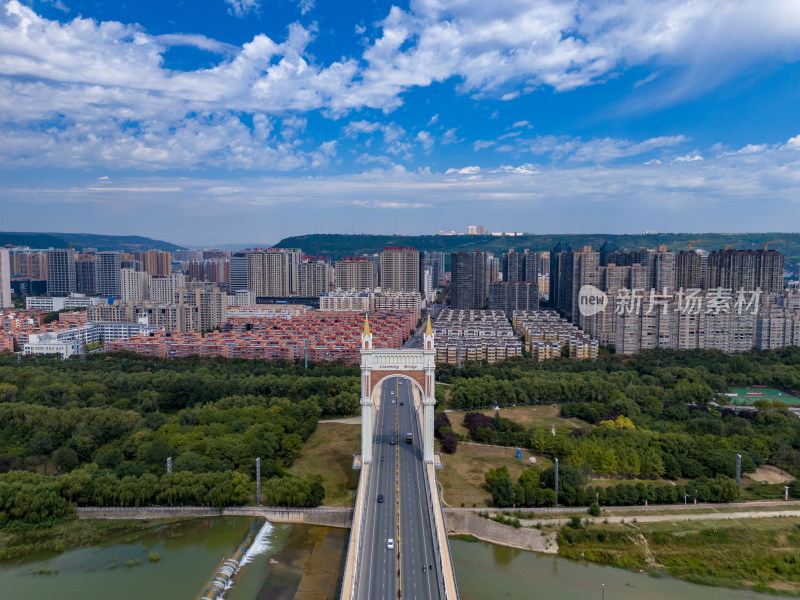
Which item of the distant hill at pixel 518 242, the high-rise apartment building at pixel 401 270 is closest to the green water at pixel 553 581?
the high-rise apartment building at pixel 401 270

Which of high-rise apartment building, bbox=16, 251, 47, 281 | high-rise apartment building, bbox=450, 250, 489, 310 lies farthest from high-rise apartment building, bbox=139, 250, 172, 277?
high-rise apartment building, bbox=450, 250, 489, 310

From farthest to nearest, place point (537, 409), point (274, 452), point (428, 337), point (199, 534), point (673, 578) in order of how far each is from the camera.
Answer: point (537, 409) → point (274, 452) → point (428, 337) → point (199, 534) → point (673, 578)

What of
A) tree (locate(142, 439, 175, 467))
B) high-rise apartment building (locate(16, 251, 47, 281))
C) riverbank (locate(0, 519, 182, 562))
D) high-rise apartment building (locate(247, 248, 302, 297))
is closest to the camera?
riverbank (locate(0, 519, 182, 562))

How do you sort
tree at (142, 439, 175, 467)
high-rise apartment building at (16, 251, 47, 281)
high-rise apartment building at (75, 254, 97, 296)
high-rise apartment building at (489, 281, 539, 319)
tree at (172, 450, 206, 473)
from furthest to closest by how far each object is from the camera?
high-rise apartment building at (16, 251, 47, 281) → high-rise apartment building at (75, 254, 97, 296) → high-rise apartment building at (489, 281, 539, 319) → tree at (142, 439, 175, 467) → tree at (172, 450, 206, 473)

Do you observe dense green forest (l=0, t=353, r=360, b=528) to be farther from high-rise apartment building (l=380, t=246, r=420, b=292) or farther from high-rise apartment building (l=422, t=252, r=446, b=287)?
high-rise apartment building (l=422, t=252, r=446, b=287)

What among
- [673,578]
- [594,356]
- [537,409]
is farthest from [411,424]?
[594,356]

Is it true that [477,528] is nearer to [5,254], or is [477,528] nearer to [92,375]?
[92,375]

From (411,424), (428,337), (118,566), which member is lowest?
(118,566)
